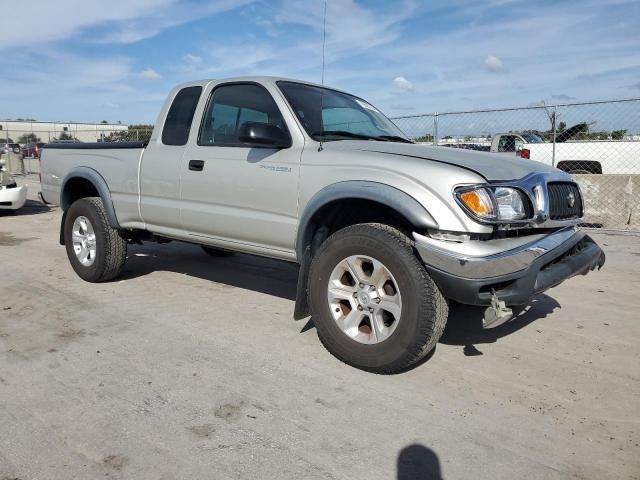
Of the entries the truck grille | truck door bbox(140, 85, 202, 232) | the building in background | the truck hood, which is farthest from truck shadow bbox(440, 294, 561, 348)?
the building in background

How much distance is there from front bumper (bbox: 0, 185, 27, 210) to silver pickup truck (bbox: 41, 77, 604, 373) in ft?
23.3

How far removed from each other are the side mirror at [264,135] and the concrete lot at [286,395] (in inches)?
57.5

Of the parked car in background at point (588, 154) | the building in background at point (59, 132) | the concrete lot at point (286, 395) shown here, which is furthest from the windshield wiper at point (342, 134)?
the building in background at point (59, 132)

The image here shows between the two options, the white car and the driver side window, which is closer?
the driver side window

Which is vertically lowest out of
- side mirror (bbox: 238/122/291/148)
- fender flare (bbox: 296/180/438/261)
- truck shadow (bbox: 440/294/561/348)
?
truck shadow (bbox: 440/294/561/348)

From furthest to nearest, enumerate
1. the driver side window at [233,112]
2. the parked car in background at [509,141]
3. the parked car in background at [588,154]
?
the parked car in background at [509,141], the parked car in background at [588,154], the driver side window at [233,112]

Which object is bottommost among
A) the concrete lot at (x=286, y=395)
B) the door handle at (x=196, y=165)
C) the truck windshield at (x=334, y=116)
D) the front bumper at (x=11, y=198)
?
the concrete lot at (x=286, y=395)

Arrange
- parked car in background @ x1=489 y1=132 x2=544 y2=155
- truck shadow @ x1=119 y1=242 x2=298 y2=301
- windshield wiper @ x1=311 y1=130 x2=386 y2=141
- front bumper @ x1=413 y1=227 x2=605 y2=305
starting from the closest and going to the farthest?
1. front bumper @ x1=413 y1=227 x2=605 y2=305
2. windshield wiper @ x1=311 y1=130 x2=386 y2=141
3. truck shadow @ x1=119 y1=242 x2=298 y2=301
4. parked car in background @ x1=489 y1=132 x2=544 y2=155

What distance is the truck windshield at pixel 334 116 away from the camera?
416 cm

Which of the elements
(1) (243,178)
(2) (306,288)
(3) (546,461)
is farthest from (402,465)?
(1) (243,178)

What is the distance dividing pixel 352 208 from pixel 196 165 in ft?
5.03

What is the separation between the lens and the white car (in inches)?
436

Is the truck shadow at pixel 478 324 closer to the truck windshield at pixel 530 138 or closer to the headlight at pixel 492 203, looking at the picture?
the headlight at pixel 492 203

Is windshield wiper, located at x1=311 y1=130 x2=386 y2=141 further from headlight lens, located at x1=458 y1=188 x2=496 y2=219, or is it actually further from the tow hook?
the tow hook
